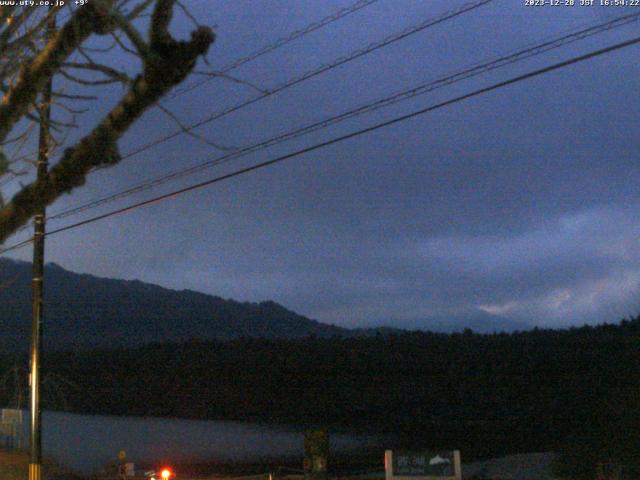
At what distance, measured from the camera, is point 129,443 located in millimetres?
44250

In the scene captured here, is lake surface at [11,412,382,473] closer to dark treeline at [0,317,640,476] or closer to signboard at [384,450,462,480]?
dark treeline at [0,317,640,476]

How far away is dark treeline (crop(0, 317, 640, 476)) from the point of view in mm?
51062

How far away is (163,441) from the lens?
4700cm

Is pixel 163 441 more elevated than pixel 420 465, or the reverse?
pixel 420 465

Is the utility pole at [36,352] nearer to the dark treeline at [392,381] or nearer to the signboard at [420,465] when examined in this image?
the signboard at [420,465]

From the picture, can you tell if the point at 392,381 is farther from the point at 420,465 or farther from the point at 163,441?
the point at 420,465

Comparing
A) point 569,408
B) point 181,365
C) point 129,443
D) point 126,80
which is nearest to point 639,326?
point 569,408

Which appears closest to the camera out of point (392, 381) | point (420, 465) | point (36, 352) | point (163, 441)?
point (420, 465)

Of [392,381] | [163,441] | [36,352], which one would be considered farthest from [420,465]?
[392,381]

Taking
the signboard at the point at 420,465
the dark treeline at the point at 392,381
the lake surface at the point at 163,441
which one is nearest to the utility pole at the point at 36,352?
the signboard at the point at 420,465

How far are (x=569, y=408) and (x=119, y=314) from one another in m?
102

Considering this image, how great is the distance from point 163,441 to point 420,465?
3176 cm

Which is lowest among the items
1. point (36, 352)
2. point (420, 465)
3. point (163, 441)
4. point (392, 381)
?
point (163, 441)

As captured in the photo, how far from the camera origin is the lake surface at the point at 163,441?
38.1 m
